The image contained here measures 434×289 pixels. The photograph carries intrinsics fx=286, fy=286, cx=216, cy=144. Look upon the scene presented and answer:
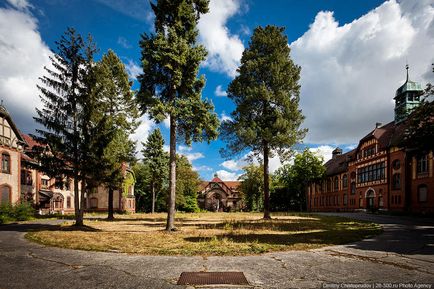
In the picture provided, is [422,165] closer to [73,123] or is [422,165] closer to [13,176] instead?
[73,123]

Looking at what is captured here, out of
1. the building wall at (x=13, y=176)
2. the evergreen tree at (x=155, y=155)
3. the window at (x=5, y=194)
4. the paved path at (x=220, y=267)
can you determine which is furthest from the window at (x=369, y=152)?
the window at (x=5, y=194)

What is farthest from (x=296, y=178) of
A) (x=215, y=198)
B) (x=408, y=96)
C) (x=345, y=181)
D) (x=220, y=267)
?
(x=220, y=267)

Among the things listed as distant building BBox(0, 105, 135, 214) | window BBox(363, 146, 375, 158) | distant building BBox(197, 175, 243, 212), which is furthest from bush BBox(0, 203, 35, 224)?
distant building BBox(197, 175, 243, 212)

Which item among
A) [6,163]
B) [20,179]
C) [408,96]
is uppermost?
[408,96]

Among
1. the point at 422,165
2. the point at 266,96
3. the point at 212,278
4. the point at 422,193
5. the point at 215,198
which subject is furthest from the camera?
the point at 215,198

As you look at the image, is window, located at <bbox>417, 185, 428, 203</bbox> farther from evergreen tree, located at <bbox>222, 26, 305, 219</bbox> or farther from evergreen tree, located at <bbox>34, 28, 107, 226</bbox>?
evergreen tree, located at <bbox>34, 28, 107, 226</bbox>

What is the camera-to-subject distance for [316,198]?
7419 cm

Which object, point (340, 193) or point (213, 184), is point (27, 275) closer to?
point (340, 193)

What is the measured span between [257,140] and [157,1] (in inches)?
503

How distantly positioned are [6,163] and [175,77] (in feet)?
79.9

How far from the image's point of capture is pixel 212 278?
6.29 meters

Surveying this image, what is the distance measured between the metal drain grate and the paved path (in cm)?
23

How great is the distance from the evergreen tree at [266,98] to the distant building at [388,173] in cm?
1046

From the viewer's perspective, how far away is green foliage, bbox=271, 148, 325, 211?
60.8 meters
